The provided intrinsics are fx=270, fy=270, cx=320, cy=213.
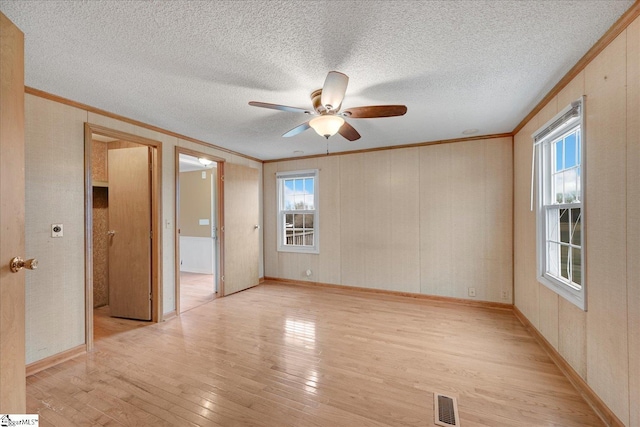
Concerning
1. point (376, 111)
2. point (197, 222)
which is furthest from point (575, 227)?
point (197, 222)

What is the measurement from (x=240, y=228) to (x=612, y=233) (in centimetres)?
442

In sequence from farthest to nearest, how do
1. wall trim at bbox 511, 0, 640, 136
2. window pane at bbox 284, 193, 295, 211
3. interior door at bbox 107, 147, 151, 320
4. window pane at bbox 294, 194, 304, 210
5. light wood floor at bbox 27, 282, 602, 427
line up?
window pane at bbox 284, 193, 295, 211, window pane at bbox 294, 194, 304, 210, interior door at bbox 107, 147, 151, 320, light wood floor at bbox 27, 282, 602, 427, wall trim at bbox 511, 0, 640, 136

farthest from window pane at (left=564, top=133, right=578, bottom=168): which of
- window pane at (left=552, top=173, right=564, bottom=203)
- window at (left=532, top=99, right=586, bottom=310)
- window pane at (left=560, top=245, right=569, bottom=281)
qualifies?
window pane at (left=560, top=245, right=569, bottom=281)

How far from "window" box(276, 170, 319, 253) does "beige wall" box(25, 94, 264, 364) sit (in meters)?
3.01

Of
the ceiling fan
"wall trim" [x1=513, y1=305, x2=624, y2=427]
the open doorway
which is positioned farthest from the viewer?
the open doorway

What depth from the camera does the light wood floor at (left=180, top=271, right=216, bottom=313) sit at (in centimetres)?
410

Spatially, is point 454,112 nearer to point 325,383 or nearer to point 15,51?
point 325,383

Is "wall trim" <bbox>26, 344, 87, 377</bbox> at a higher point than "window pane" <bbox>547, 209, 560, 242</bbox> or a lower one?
lower

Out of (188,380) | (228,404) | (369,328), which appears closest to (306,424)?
(228,404)

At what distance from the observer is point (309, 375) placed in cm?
219

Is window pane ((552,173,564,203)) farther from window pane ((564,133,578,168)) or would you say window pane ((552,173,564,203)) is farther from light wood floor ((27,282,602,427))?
light wood floor ((27,282,602,427))

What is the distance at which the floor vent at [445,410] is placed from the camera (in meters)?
1.68

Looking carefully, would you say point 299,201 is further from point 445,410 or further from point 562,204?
point 445,410

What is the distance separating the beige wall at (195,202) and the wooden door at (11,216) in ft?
15.7
